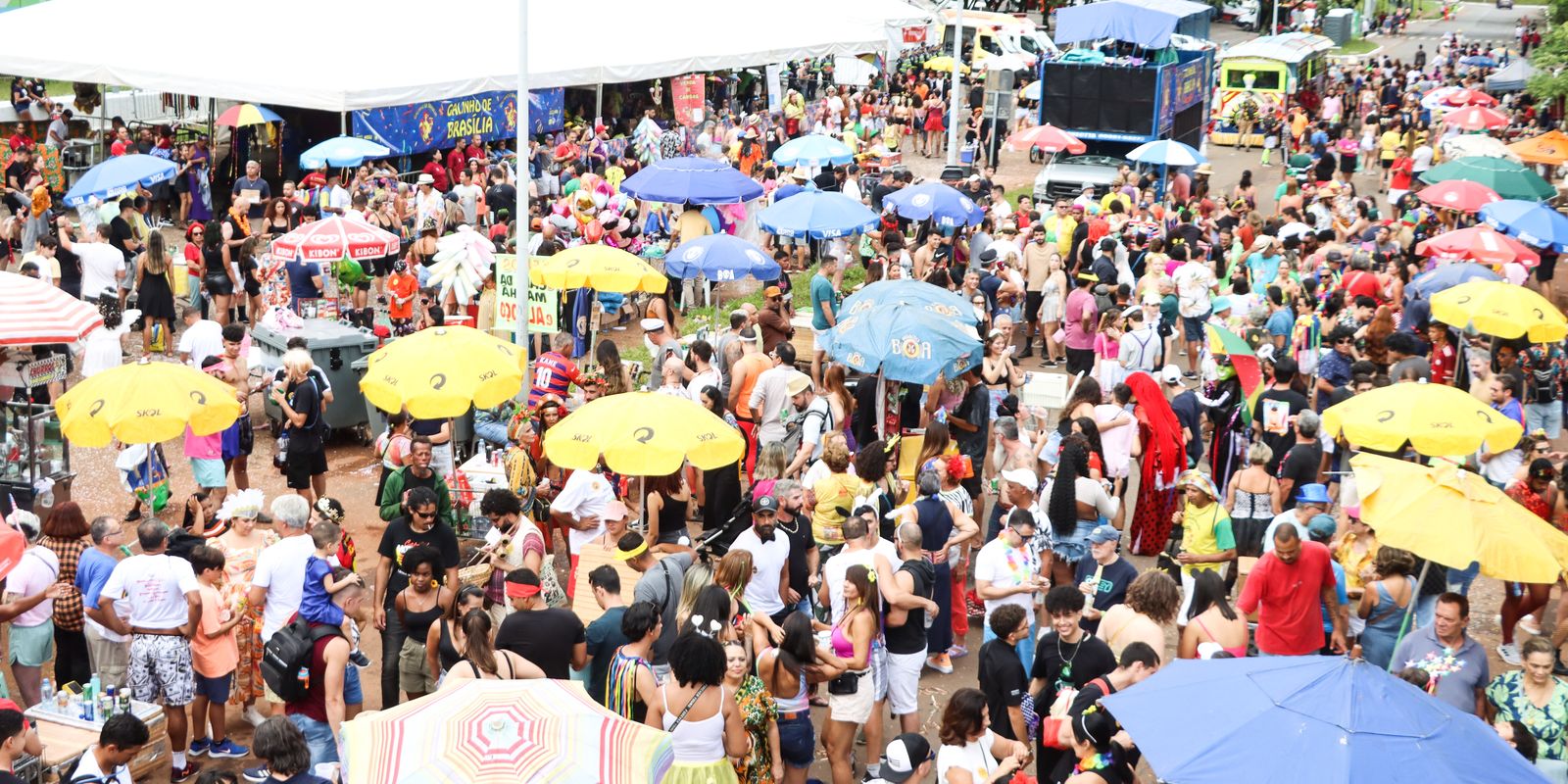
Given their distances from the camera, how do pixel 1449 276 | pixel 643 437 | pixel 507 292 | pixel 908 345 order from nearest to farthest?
pixel 643 437 → pixel 908 345 → pixel 507 292 → pixel 1449 276

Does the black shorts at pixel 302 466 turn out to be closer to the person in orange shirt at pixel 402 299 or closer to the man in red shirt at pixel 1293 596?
the person in orange shirt at pixel 402 299

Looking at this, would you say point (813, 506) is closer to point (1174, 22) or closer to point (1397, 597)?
point (1397, 597)

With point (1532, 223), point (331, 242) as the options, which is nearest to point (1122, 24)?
point (1532, 223)

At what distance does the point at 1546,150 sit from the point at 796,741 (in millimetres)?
21701

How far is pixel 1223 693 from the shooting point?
593cm

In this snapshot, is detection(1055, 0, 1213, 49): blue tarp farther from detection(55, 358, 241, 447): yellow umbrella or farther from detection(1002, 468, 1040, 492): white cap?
detection(55, 358, 241, 447): yellow umbrella

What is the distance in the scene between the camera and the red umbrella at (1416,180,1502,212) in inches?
749

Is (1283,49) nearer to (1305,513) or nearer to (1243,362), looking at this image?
(1243,362)

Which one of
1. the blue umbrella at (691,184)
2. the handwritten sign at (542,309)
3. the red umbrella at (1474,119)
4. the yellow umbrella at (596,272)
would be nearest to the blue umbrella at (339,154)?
the blue umbrella at (691,184)

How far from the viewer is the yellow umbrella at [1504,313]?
40.9ft

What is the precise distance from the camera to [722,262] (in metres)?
14.6

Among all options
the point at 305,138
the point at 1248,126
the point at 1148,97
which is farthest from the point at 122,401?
the point at 1248,126

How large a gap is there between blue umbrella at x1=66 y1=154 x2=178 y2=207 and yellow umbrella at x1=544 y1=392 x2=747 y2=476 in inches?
421

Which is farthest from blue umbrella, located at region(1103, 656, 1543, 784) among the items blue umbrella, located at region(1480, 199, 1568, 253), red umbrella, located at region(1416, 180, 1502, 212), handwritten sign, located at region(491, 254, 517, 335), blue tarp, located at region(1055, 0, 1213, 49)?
blue tarp, located at region(1055, 0, 1213, 49)
